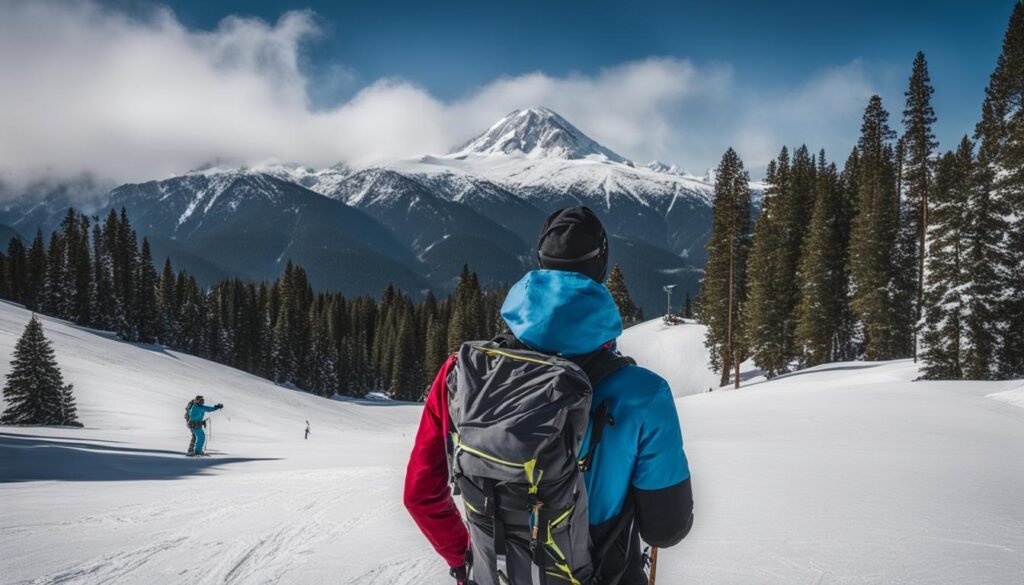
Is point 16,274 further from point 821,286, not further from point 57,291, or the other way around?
point 821,286

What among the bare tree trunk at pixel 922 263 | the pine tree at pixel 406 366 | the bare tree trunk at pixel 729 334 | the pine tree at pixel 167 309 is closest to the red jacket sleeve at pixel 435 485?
the bare tree trunk at pixel 922 263

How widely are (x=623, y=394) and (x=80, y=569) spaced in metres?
5.34

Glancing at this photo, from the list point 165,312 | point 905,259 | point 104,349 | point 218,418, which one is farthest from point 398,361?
point 905,259

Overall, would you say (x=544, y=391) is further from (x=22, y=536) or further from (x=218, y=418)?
(x=218, y=418)

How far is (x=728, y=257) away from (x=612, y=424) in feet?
131

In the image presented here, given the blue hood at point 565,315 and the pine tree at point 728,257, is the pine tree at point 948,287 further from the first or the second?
the blue hood at point 565,315

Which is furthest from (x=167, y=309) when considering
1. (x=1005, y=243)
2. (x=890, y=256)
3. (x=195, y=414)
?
(x=1005, y=243)

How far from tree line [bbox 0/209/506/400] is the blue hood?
70008 mm

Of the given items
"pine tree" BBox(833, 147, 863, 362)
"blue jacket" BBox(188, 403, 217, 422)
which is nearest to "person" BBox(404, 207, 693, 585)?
"blue jacket" BBox(188, 403, 217, 422)

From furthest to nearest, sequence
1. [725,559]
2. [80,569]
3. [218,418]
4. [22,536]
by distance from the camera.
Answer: [218,418]
[22,536]
[725,559]
[80,569]

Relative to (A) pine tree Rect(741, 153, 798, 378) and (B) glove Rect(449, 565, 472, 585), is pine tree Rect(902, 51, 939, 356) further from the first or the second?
(B) glove Rect(449, 565, 472, 585)

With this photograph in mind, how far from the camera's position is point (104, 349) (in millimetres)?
38812

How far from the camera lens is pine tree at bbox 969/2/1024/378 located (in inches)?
997

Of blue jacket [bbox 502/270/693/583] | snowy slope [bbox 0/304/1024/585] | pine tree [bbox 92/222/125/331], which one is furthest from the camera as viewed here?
pine tree [bbox 92/222/125/331]
